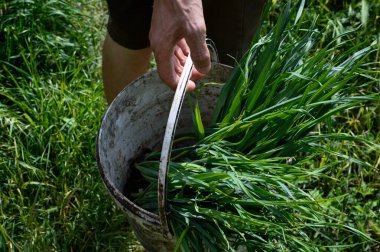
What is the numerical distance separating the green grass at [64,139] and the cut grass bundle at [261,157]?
230 millimetres

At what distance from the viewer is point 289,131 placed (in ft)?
5.41

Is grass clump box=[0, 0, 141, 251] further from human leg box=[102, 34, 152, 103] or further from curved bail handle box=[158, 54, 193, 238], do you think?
curved bail handle box=[158, 54, 193, 238]

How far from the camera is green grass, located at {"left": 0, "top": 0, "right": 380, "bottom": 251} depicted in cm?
200

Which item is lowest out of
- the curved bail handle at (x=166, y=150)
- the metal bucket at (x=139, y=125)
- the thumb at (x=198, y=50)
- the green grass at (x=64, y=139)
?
the green grass at (x=64, y=139)

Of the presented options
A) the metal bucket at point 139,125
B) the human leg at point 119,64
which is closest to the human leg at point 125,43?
the human leg at point 119,64

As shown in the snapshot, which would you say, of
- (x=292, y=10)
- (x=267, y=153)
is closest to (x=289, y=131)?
(x=267, y=153)

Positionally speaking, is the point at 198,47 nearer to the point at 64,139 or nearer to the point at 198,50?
the point at 198,50

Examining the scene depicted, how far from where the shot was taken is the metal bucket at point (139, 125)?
63.6 inches

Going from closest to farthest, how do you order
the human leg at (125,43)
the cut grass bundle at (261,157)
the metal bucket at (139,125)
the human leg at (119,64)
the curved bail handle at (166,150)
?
the curved bail handle at (166,150), the cut grass bundle at (261,157), the metal bucket at (139,125), the human leg at (125,43), the human leg at (119,64)

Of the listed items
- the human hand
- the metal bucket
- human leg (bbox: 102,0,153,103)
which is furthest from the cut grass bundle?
human leg (bbox: 102,0,153,103)

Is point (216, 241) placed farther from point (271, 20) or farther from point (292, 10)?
point (271, 20)

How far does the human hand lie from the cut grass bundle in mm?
193

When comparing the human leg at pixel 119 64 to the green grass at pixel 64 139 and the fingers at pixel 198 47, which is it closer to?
the green grass at pixel 64 139

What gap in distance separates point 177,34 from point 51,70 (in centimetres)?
105
